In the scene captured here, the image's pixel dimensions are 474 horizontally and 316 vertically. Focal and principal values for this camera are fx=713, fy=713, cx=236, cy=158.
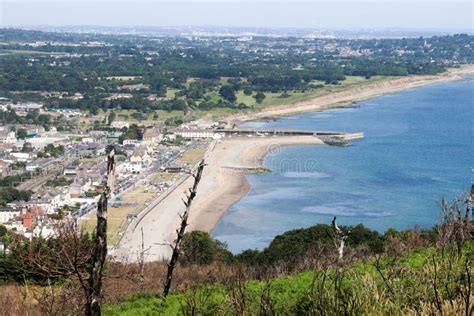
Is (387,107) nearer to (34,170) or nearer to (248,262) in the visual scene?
(34,170)

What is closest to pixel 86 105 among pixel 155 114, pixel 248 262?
pixel 155 114

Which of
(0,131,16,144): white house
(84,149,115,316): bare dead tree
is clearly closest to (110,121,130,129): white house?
(0,131,16,144): white house

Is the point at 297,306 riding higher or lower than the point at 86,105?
higher

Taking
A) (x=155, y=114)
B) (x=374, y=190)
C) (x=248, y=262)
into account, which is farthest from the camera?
(x=155, y=114)

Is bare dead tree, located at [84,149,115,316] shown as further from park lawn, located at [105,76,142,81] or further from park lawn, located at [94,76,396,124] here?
park lawn, located at [105,76,142,81]

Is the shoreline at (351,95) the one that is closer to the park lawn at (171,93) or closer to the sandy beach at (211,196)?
the park lawn at (171,93)

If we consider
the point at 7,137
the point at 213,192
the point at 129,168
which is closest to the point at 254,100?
the point at 7,137

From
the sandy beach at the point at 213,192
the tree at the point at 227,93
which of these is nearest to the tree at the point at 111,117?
the sandy beach at the point at 213,192
